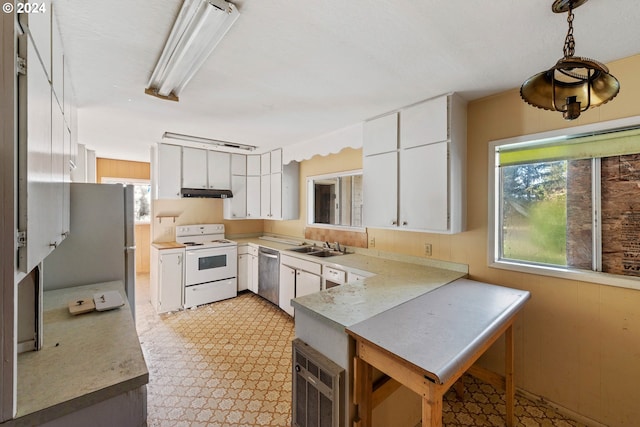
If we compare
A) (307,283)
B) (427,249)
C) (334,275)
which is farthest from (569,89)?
(307,283)

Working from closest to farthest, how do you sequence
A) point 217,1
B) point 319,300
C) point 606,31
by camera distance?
point 217,1, point 606,31, point 319,300

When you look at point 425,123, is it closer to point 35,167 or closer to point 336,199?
point 336,199

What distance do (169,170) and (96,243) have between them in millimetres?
1946

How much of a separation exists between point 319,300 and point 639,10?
222cm

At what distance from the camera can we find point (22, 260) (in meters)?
0.73

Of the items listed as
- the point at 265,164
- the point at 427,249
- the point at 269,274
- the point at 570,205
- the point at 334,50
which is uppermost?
the point at 334,50

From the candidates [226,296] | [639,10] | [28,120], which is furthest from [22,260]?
[226,296]

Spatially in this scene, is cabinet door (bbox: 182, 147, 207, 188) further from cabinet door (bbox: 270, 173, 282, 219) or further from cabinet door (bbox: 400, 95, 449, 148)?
cabinet door (bbox: 400, 95, 449, 148)

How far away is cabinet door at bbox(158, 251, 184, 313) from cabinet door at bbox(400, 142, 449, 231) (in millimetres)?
3160

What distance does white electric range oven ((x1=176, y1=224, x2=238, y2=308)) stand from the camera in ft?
12.6

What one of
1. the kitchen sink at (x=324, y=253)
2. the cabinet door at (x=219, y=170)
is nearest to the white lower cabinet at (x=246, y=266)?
the cabinet door at (x=219, y=170)

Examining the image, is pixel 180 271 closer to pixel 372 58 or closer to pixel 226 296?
pixel 226 296

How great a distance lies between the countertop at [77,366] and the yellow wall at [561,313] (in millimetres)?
2467

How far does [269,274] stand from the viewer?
390 centimetres
